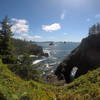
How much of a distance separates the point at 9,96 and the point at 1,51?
57.6 feet

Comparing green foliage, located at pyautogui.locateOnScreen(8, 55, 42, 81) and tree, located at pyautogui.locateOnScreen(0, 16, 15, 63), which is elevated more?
→ tree, located at pyautogui.locateOnScreen(0, 16, 15, 63)

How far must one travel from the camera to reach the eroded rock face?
1185 inches

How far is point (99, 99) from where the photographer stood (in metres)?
4.58

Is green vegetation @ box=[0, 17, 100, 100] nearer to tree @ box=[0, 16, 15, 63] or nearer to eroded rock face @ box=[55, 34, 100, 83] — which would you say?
tree @ box=[0, 16, 15, 63]

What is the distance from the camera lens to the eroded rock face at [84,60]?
30.1m

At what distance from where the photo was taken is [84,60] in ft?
107

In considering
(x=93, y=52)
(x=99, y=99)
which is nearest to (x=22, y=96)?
(x=99, y=99)

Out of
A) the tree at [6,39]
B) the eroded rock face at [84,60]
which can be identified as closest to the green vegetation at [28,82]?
the tree at [6,39]

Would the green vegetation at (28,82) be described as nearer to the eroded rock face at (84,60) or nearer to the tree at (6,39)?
the tree at (6,39)

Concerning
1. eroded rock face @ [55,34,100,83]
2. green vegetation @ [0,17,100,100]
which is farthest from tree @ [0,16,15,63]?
eroded rock face @ [55,34,100,83]

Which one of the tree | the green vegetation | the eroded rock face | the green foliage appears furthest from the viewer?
the eroded rock face

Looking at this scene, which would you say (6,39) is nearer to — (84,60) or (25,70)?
(25,70)

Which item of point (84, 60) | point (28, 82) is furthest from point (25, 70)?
point (84, 60)

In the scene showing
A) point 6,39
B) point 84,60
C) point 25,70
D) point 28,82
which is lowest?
point 84,60
